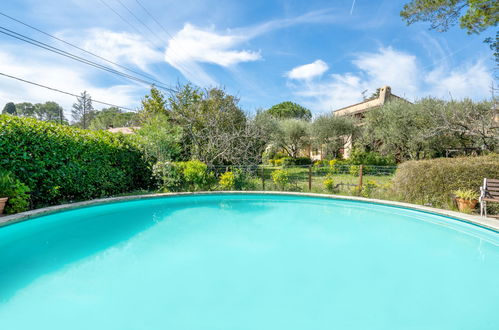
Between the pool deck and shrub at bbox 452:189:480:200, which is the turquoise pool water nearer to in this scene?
the pool deck

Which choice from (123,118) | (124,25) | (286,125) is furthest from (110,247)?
(123,118)

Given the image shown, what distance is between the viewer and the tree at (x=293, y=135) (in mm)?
26141

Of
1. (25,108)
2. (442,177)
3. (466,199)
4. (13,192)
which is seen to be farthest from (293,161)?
(25,108)

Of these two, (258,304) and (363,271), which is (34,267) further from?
(363,271)

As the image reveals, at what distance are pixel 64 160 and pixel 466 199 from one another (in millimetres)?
11420

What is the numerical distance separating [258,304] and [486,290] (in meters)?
3.42

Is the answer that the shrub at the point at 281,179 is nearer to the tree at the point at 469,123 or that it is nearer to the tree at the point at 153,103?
the tree at the point at 153,103

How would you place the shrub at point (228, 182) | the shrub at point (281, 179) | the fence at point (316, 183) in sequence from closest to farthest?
the fence at point (316, 183)
the shrub at point (281, 179)
the shrub at point (228, 182)

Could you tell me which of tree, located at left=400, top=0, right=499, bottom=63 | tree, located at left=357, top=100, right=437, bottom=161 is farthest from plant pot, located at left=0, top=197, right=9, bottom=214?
tree, located at left=357, top=100, right=437, bottom=161

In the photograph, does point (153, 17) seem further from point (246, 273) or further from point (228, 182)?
point (246, 273)

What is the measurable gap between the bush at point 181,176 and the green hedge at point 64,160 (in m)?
1.10

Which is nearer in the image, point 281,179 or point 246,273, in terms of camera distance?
point 246,273

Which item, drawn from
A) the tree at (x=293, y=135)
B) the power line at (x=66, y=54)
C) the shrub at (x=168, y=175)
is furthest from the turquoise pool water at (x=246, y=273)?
the tree at (x=293, y=135)

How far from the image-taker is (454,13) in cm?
990
